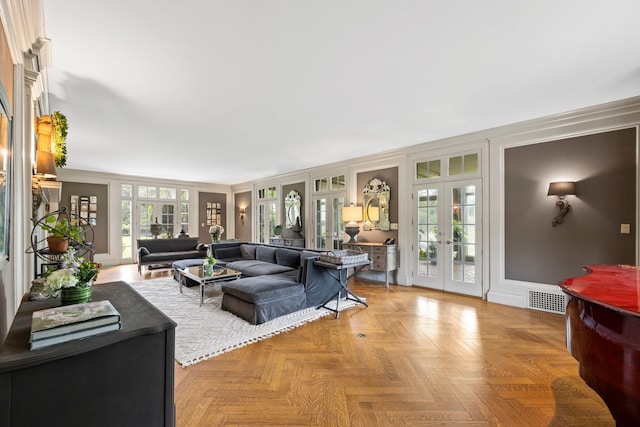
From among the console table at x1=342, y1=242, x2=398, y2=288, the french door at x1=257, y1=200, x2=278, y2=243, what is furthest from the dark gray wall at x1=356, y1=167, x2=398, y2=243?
the french door at x1=257, y1=200, x2=278, y2=243

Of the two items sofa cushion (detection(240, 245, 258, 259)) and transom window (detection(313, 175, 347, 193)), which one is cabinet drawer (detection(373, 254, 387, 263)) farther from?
sofa cushion (detection(240, 245, 258, 259))

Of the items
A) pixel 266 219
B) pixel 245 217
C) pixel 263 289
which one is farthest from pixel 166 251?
pixel 263 289

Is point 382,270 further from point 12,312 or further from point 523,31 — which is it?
point 12,312

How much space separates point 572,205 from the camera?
12.1ft

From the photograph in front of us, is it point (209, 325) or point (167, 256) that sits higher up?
point (167, 256)

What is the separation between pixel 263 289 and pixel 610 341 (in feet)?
9.57

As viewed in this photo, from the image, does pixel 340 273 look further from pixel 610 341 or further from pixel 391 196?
pixel 610 341

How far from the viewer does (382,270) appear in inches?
208

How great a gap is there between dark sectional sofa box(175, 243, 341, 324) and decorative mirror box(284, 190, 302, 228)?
2.75 m

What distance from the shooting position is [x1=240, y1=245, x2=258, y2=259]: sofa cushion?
19.3 ft

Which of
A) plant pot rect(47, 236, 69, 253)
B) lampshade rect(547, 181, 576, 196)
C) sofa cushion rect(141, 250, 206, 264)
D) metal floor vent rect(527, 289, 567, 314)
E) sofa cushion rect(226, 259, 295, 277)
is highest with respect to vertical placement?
lampshade rect(547, 181, 576, 196)

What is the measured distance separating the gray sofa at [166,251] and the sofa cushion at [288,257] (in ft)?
10.2

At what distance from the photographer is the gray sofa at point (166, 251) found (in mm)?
6523

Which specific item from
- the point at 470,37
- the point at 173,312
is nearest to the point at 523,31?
the point at 470,37
